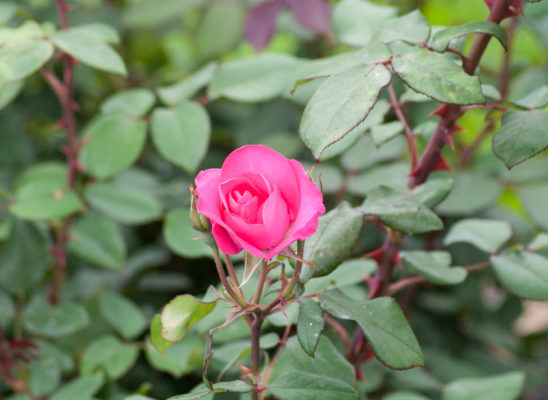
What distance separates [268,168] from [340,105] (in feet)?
0.24

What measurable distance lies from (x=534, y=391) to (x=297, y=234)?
2.97 ft

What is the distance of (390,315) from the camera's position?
1.59 ft

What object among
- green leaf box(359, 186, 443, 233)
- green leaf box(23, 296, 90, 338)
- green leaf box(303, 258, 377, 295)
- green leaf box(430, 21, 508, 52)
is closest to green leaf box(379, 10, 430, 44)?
green leaf box(430, 21, 508, 52)

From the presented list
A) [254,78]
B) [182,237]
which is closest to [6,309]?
[182,237]

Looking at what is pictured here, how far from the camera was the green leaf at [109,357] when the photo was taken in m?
0.79

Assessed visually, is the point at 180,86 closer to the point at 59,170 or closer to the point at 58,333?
the point at 59,170

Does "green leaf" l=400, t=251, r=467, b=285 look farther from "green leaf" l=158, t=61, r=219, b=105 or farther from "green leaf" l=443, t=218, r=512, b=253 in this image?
"green leaf" l=158, t=61, r=219, b=105

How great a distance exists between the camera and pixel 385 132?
2.10 feet

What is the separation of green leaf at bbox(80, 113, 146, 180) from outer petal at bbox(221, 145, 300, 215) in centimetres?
40

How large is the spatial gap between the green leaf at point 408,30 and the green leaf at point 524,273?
10.8 inches

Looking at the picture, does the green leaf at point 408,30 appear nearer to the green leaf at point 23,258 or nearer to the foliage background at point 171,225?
the foliage background at point 171,225

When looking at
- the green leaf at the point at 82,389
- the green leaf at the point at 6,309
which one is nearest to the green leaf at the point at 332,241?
the green leaf at the point at 82,389

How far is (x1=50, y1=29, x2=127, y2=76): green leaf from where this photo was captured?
0.68 metres

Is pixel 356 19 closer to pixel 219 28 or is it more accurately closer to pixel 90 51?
pixel 90 51
